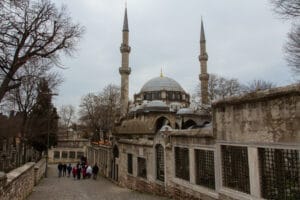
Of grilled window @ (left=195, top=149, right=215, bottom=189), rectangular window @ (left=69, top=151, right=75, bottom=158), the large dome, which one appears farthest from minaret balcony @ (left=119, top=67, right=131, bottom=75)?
grilled window @ (left=195, top=149, right=215, bottom=189)

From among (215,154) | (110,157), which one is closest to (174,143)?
(215,154)

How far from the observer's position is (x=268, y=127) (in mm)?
7055

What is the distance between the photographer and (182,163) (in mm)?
11602

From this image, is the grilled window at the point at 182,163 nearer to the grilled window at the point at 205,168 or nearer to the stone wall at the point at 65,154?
the grilled window at the point at 205,168

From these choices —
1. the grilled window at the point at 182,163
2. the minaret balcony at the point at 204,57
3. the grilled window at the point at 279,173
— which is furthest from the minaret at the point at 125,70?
the grilled window at the point at 279,173

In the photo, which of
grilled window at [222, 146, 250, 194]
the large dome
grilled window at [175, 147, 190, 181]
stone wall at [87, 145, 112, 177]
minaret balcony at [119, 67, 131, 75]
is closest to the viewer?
grilled window at [222, 146, 250, 194]

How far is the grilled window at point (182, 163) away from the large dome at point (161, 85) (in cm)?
3672

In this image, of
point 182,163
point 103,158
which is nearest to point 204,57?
point 103,158

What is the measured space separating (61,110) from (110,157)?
37.3 metres

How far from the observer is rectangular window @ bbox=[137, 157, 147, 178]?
15.3m

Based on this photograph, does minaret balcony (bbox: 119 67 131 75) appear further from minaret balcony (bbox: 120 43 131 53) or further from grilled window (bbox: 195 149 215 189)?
grilled window (bbox: 195 149 215 189)

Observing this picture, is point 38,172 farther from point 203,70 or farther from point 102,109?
point 203,70

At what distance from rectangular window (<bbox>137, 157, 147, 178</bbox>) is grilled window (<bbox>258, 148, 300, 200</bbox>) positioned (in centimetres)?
848

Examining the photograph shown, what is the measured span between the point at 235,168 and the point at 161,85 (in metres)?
41.2
